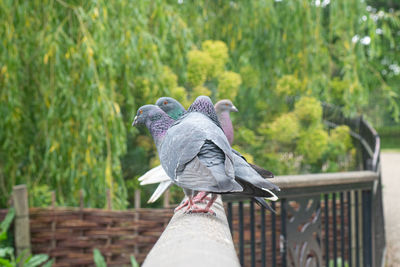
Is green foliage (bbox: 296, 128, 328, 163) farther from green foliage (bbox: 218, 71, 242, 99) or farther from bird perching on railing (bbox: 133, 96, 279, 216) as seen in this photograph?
bird perching on railing (bbox: 133, 96, 279, 216)

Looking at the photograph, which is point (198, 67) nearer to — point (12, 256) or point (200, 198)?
point (12, 256)

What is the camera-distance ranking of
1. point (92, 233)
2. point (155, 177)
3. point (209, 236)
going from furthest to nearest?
point (92, 233), point (155, 177), point (209, 236)

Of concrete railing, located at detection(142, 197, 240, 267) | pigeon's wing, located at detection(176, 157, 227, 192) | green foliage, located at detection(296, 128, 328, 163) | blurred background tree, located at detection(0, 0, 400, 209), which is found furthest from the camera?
green foliage, located at detection(296, 128, 328, 163)

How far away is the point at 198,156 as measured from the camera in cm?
113

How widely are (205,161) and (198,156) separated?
3 centimetres

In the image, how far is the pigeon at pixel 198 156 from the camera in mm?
→ 1060

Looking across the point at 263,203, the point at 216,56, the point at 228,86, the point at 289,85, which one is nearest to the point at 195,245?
the point at 263,203

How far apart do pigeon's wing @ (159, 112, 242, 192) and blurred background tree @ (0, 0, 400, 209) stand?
2.60 m

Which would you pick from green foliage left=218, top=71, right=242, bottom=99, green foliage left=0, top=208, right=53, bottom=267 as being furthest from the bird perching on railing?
green foliage left=218, top=71, right=242, bottom=99

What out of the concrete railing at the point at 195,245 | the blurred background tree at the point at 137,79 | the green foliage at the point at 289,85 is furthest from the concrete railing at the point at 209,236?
the green foliage at the point at 289,85

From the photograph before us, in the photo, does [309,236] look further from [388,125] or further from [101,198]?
[388,125]

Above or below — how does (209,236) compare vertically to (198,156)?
below

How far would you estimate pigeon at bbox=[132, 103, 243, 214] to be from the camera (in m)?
1.06

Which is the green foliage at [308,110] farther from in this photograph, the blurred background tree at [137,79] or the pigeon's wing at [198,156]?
the pigeon's wing at [198,156]
